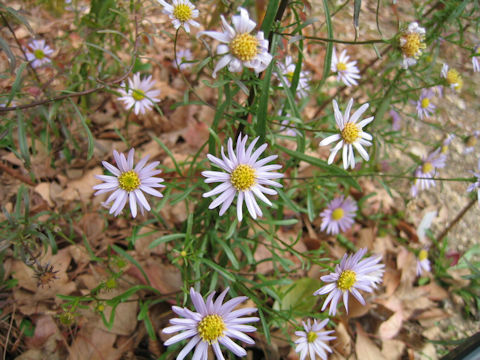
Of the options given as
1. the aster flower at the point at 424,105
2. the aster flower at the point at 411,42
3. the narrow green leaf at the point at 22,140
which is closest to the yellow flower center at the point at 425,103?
the aster flower at the point at 424,105

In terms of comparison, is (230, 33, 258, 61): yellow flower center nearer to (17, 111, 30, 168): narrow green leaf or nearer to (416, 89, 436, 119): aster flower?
(17, 111, 30, 168): narrow green leaf

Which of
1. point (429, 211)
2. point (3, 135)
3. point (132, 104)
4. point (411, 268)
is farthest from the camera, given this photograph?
point (429, 211)

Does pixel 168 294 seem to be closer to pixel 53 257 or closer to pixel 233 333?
pixel 233 333

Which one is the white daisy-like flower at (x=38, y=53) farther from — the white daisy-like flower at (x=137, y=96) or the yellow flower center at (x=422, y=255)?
the yellow flower center at (x=422, y=255)

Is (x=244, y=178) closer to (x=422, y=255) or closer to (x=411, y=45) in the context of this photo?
(x=411, y=45)

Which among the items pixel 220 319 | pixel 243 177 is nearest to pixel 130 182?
pixel 243 177

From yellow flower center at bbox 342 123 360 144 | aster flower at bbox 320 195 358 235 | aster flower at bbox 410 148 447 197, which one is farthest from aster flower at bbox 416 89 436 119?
yellow flower center at bbox 342 123 360 144

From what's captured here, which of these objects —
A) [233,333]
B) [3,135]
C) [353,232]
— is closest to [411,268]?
[353,232]

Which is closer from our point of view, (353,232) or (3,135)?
(3,135)
